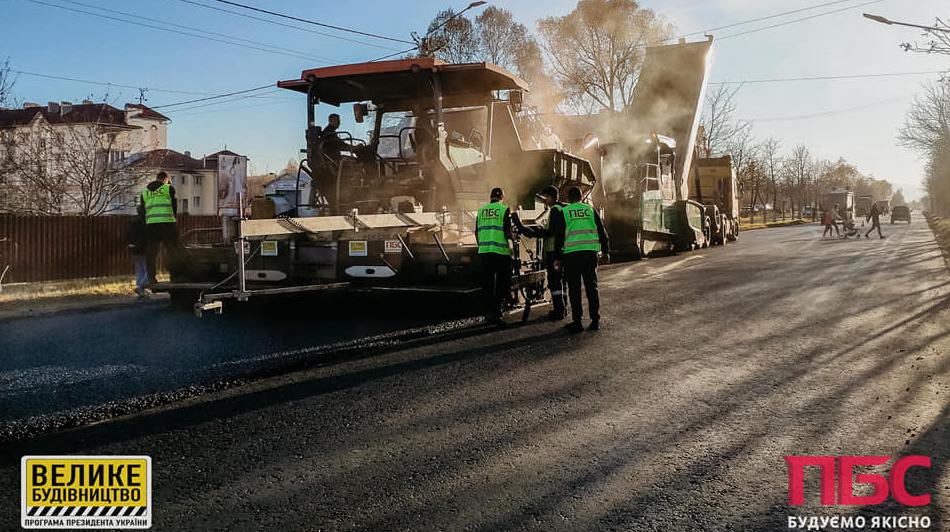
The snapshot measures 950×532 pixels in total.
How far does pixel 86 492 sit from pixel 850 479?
366 centimetres

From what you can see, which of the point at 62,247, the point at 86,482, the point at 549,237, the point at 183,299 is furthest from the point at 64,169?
the point at 86,482

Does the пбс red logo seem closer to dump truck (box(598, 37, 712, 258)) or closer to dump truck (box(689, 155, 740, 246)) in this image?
dump truck (box(598, 37, 712, 258))

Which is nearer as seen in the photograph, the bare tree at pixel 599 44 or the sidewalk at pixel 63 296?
the sidewalk at pixel 63 296

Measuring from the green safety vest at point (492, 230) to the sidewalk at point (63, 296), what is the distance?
19.2ft

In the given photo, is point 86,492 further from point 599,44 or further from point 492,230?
point 599,44

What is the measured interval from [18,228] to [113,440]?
451 inches

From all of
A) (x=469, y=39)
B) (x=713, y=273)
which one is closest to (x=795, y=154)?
(x=469, y=39)

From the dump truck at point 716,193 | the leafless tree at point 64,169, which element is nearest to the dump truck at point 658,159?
the dump truck at point 716,193

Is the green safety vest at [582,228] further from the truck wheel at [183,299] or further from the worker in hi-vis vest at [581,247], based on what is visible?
the truck wheel at [183,299]

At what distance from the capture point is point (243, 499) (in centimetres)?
312

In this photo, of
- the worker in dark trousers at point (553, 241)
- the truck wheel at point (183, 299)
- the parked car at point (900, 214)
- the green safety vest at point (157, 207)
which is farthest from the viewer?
the parked car at point (900, 214)

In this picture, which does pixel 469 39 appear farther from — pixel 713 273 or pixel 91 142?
pixel 713 273

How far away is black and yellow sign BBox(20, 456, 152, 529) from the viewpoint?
2.94 meters

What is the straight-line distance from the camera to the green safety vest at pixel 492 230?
24.2 feet
